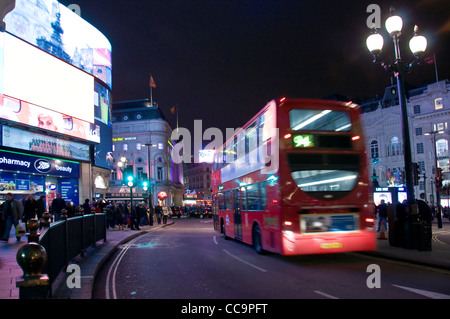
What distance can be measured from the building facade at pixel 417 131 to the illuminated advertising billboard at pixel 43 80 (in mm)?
40507

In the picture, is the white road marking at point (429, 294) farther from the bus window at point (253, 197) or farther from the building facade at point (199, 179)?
the building facade at point (199, 179)

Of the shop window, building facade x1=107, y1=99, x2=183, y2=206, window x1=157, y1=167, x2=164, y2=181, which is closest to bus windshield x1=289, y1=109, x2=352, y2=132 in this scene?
the shop window

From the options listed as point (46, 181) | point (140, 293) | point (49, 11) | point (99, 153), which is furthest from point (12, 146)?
point (140, 293)

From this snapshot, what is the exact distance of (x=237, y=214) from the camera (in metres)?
15.7

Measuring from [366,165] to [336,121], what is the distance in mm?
1475

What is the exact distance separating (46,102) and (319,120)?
86.5 ft

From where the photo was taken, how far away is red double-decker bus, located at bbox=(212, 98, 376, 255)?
10297 mm

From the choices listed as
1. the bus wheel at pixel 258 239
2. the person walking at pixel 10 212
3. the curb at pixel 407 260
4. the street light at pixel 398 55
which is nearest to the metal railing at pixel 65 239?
the person walking at pixel 10 212

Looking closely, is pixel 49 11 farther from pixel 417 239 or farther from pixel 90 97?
pixel 417 239

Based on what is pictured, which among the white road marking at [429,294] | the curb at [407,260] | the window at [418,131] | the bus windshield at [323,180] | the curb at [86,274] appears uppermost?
the window at [418,131]

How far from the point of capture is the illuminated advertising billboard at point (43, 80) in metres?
27.2

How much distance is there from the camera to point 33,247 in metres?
4.36

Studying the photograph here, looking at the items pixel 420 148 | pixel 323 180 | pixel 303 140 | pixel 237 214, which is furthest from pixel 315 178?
pixel 420 148

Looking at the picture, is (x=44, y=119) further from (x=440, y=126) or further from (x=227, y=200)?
(x=440, y=126)
